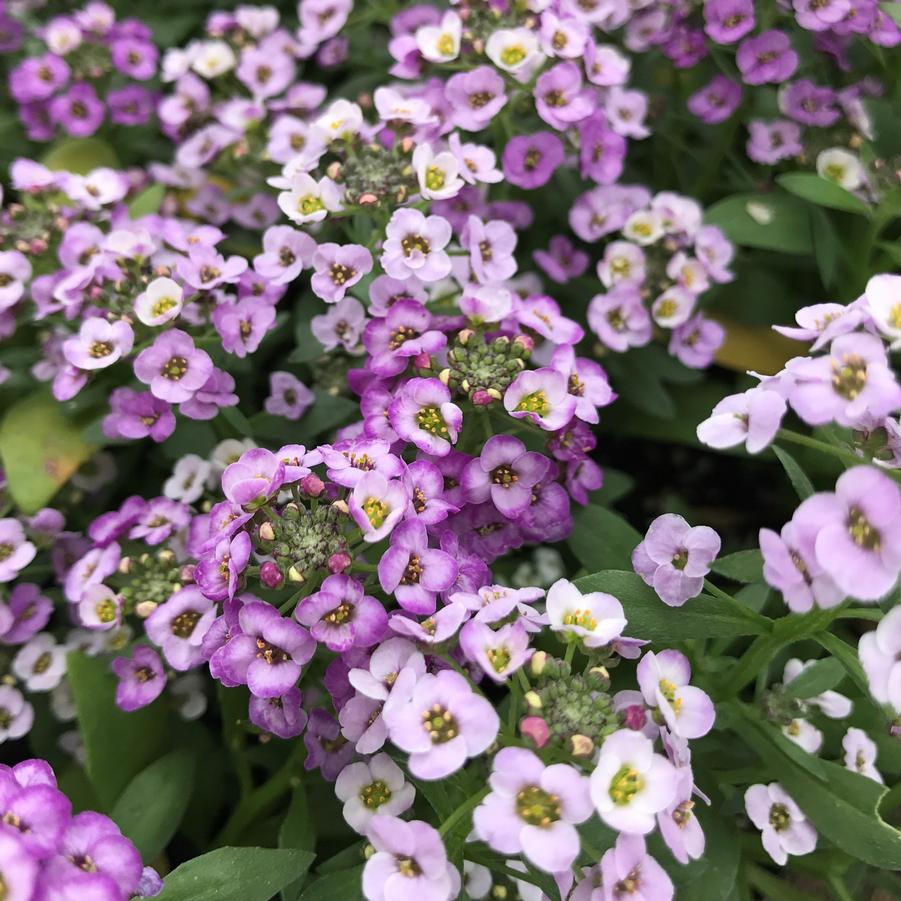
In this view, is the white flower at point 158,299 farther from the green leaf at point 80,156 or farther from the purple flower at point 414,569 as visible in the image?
the green leaf at point 80,156

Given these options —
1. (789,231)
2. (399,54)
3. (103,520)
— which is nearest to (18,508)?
(103,520)

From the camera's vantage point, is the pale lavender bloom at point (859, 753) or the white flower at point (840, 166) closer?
the pale lavender bloom at point (859, 753)

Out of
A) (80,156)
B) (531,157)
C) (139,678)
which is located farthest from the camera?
(80,156)

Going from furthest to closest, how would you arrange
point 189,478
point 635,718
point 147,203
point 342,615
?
point 147,203
point 189,478
point 342,615
point 635,718

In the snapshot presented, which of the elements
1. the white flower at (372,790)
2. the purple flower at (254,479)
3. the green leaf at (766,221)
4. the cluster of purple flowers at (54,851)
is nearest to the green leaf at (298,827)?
the white flower at (372,790)

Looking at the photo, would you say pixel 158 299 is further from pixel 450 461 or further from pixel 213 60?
pixel 213 60

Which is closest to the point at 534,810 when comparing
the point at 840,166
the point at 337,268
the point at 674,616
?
the point at 674,616

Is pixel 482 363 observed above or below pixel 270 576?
above
